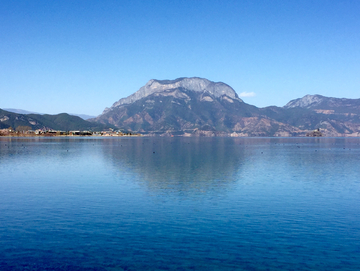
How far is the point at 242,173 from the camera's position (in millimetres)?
69188

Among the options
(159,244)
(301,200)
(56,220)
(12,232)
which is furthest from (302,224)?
(12,232)

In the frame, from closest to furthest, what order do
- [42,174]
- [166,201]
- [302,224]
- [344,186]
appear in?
1. [302,224]
2. [166,201]
3. [344,186]
4. [42,174]

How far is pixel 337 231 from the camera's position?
29.5 metres


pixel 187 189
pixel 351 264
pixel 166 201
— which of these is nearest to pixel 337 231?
pixel 351 264

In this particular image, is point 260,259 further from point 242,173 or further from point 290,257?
point 242,173

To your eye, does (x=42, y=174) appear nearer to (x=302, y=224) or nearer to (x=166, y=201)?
(x=166, y=201)

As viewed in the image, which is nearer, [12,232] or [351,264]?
[351,264]

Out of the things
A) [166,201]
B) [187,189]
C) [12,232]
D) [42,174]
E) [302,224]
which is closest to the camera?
[12,232]

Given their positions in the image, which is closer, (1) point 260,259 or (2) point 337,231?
(1) point 260,259

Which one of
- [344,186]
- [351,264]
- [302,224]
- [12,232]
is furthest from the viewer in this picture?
[344,186]

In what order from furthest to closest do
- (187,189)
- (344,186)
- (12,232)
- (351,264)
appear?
(344,186) → (187,189) → (12,232) → (351,264)

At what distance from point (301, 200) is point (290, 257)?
2084cm

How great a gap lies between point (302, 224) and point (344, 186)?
2668 centimetres

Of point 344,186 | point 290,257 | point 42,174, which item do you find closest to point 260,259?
point 290,257
